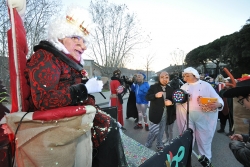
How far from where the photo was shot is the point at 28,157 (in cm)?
114

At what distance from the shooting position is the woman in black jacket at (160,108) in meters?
3.42

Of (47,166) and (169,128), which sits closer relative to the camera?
(47,166)

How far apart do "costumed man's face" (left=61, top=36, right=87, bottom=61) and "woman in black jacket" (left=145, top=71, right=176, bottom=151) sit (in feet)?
6.95

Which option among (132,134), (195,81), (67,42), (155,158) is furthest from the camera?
(132,134)

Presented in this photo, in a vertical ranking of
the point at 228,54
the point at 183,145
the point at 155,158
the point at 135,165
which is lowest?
the point at 135,165

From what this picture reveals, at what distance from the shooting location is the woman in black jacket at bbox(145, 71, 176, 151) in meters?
3.42

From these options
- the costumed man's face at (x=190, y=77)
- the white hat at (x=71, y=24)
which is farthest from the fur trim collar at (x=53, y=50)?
the costumed man's face at (x=190, y=77)

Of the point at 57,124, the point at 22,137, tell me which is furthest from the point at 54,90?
the point at 22,137

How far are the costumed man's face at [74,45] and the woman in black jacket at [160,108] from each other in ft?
6.95

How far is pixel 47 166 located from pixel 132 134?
3.99 meters

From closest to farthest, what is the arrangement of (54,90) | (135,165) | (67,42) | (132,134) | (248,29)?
1. (54,90)
2. (67,42)
3. (135,165)
4. (132,134)
5. (248,29)

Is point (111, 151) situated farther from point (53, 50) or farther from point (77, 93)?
point (53, 50)

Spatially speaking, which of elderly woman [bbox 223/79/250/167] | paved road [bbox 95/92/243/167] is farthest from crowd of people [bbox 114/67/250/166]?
elderly woman [bbox 223/79/250/167]

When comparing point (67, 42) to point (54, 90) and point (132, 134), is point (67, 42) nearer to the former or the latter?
point (54, 90)
